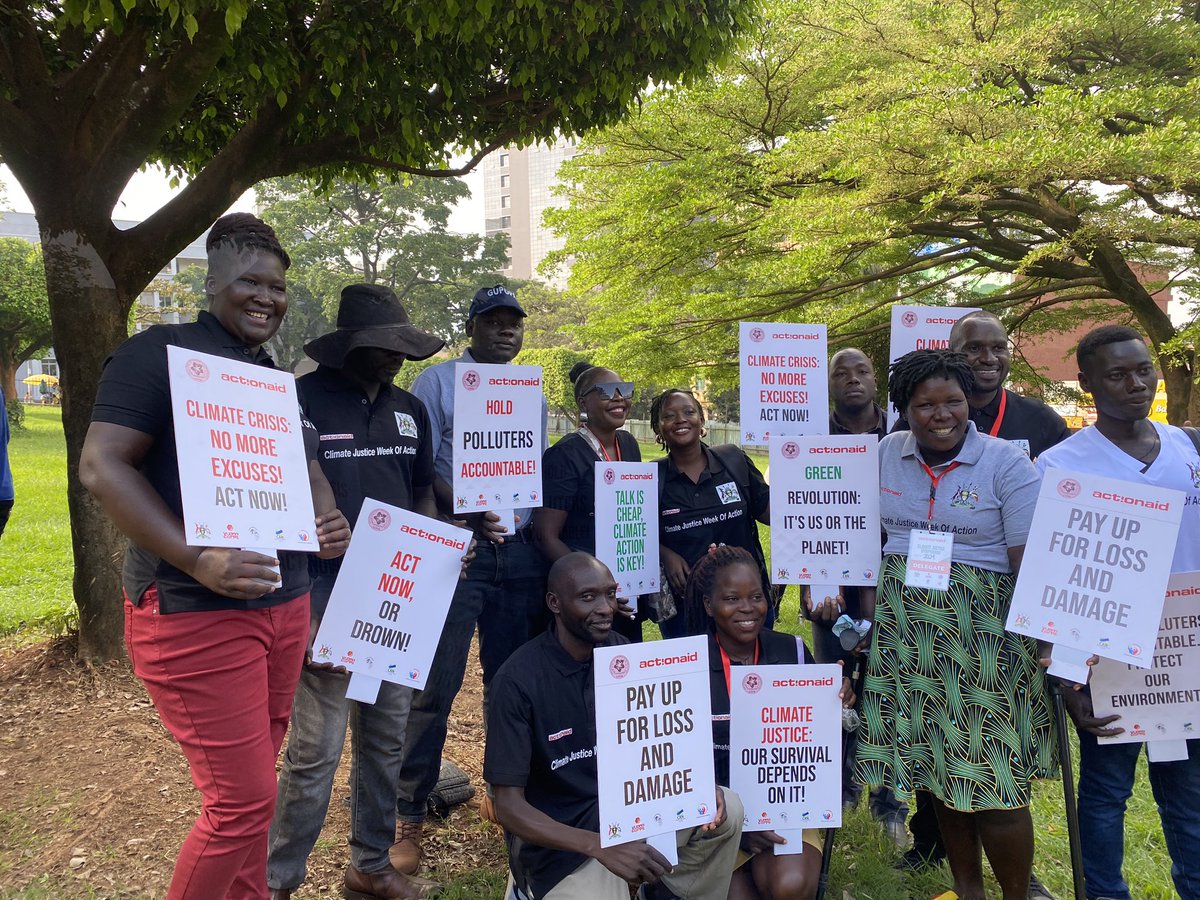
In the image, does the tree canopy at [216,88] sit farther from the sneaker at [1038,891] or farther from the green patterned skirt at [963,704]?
the sneaker at [1038,891]

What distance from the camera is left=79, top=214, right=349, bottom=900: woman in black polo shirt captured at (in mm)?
2268

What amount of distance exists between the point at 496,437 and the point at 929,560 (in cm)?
192

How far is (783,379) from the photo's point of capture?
4.49m

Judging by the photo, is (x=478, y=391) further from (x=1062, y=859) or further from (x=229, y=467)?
(x=1062, y=859)

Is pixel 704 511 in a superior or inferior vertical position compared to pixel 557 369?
inferior

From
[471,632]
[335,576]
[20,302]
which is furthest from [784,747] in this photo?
[20,302]

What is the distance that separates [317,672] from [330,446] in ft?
2.75

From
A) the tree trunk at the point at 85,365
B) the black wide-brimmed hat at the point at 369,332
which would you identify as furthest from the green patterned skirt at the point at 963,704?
the tree trunk at the point at 85,365

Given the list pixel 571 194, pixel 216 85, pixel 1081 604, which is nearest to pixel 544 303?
pixel 571 194

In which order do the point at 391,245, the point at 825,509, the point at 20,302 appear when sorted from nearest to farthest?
the point at 825,509
the point at 20,302
the point at 391,245

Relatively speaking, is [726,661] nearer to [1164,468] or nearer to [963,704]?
[963,704]

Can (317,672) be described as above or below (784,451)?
below

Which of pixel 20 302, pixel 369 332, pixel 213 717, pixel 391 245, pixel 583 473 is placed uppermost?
pixel 391 245

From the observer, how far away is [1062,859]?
4102mm
